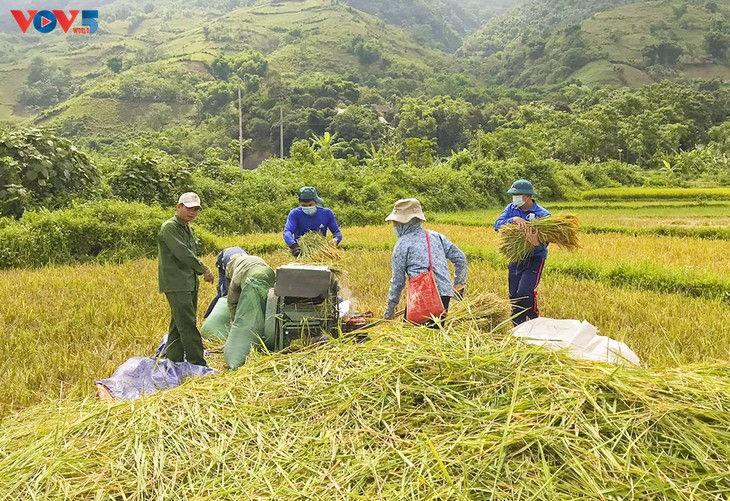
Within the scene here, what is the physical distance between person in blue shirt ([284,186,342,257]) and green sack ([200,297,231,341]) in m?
0.94

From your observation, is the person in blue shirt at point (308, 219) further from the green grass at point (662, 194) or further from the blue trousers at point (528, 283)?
the green grass at point (662, 194)

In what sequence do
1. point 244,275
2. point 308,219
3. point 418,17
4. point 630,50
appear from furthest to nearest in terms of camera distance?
1. point 418,17
2. point 630,50
3. point 308,219
4. point 244,275

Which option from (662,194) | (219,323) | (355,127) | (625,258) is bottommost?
(662,194)

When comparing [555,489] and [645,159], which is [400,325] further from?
[645,159]

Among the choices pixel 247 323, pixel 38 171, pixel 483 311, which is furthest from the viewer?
pixel 38 171

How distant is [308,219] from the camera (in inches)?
210

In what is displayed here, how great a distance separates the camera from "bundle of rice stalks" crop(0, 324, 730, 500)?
70.2 inches

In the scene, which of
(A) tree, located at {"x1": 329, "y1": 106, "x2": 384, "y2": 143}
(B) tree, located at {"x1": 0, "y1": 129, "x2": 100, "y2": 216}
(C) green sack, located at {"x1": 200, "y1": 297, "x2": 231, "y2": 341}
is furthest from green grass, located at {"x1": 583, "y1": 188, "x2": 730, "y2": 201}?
(C) green sack, located at {"x1": 200, "y1": 297, "x2": 231, "y2": 341}

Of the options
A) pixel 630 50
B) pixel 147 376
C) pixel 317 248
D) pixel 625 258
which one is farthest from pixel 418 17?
pixel 147 376

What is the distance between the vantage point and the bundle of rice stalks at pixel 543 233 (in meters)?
4.45

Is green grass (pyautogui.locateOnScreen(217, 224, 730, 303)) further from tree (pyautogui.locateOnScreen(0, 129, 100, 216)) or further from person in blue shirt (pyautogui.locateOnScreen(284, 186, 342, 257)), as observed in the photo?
person in blue shirt (pyautogui.locateOnScreen(284, 186, 342, 257))

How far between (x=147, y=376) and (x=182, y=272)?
2.60 ft

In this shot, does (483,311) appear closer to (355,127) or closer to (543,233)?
(543,233)

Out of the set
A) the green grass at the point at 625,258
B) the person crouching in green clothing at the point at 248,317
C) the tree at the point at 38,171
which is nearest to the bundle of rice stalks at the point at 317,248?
the person crouching in green clothing at the point at 248,317
